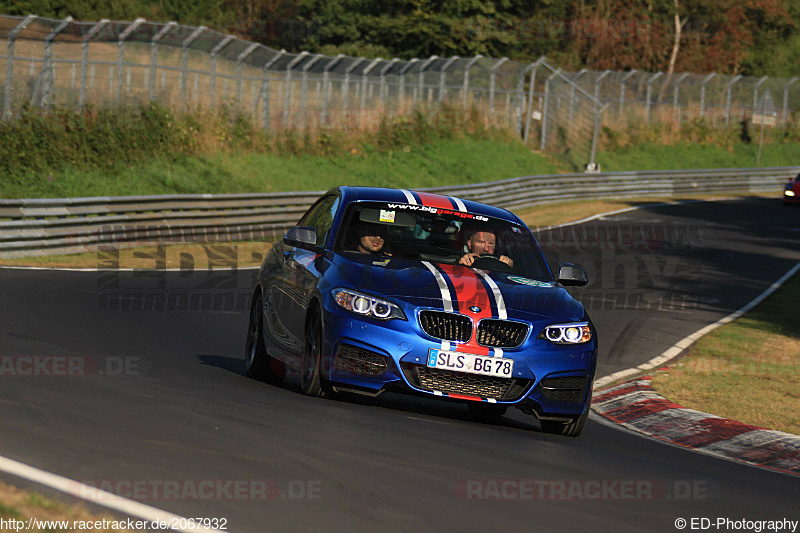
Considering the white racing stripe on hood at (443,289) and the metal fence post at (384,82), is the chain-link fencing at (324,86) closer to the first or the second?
the metal fence post at (384,82)

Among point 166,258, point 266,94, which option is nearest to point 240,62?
point 266,94

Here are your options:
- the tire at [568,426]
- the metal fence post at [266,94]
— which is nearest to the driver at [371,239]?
the tire at [568,426]

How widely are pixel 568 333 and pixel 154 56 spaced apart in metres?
24.5

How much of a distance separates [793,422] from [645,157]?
45.7 metres

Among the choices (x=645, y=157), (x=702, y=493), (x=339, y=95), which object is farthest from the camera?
(x=645, y=157)

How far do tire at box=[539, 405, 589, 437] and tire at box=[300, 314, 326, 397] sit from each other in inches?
67.9

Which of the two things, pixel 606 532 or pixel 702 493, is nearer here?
pixel 606 532

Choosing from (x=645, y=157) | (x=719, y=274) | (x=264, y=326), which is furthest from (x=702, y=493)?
(x=645, y=157)

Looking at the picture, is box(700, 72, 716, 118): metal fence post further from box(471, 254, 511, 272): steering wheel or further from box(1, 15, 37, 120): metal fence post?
box(471, 254, 511, 272): steering wheel

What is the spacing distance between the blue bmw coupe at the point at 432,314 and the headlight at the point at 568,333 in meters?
0.01

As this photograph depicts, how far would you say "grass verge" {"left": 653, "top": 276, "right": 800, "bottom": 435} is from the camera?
12.0 m

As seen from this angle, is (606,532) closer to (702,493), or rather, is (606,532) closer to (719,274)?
(702,493)

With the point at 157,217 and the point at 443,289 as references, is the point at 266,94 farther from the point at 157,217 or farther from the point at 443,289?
the point at 443,289

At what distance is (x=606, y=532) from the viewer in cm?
529
